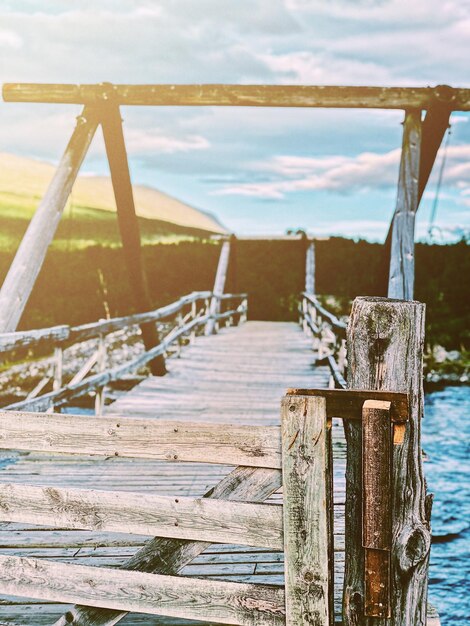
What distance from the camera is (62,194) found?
572 cm

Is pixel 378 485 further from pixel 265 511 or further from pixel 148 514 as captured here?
pixel 148 514

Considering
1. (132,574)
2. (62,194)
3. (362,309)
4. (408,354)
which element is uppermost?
(62,194)

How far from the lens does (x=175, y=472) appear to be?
17.5 ft

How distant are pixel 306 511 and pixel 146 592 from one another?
726mm

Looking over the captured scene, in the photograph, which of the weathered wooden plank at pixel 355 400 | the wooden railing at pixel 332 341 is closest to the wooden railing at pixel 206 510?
the weathered wooden plank at pixel 355 400

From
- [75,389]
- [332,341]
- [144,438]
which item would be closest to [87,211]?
[332,341]

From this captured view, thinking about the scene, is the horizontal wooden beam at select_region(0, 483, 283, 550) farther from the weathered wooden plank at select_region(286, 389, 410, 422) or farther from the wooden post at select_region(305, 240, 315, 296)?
the wooden post at select_region(305, 240, 315, 296)

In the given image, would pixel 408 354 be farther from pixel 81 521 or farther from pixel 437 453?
pixel 437 453

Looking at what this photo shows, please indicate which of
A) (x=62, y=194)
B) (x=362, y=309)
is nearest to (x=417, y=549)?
(x=362, y=309)

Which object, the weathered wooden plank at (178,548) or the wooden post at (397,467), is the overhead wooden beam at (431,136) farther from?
the weathered wooden plank at (178,548)

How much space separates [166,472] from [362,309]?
11.2 ft

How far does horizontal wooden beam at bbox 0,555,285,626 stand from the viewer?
8.23 feet

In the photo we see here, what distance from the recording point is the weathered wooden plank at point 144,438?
2.41m

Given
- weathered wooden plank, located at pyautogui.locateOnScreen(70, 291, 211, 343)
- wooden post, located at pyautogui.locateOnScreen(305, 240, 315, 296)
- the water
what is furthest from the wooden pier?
wooden post, located at pyautogui.locateOnScreen(305, 240, 315, 296)
